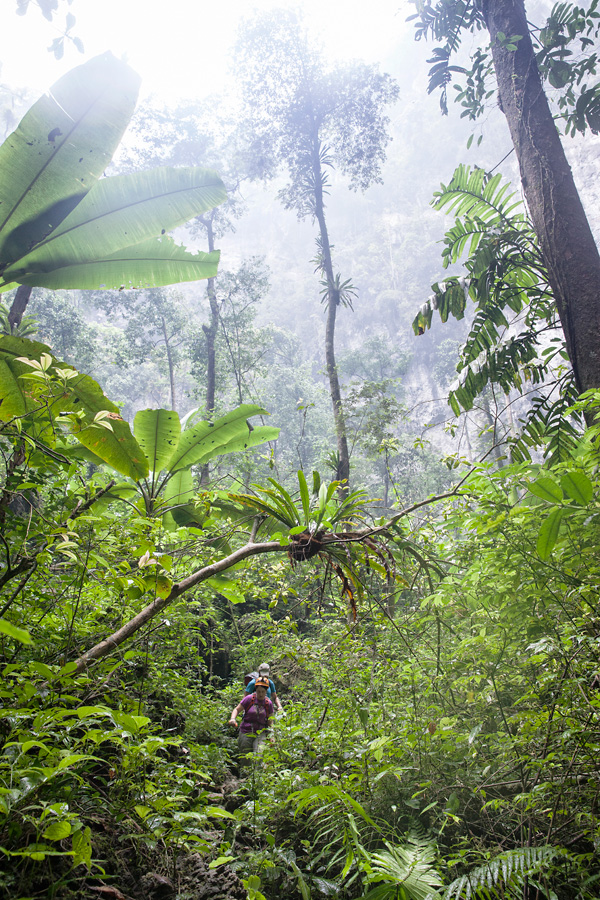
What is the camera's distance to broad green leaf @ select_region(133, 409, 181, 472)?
4.09 m

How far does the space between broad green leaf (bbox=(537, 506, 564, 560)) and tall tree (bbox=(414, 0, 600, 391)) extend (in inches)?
71.4

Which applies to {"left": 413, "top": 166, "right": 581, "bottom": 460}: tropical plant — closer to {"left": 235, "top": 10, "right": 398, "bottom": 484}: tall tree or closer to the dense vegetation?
the dense vegetation

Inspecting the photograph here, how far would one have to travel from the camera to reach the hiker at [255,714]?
4.25m

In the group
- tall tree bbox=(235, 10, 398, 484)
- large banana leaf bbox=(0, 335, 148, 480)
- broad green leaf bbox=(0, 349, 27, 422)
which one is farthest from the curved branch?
tall tree bbox=(235, 10, 398, 484)

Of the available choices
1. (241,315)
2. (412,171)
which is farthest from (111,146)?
(412,171)

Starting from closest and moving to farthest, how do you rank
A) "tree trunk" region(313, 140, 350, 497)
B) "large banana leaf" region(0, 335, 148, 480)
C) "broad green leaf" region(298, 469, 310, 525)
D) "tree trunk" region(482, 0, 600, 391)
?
"large banana leaf" region(0, 335, 148, 480) < "broad green leaf" region(298, 469, 310, 525) < "tree trunk" region(482, 0, 600, 391) < "tree trunk" region(313, 140, 350, 497)

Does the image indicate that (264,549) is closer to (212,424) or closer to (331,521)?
(331,521)

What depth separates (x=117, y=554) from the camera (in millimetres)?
2688

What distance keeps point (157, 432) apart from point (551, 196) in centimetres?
365

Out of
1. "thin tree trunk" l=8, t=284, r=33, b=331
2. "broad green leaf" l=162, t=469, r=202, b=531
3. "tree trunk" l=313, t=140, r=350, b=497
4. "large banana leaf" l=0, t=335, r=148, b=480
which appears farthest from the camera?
"tree trunk" l=313, t=140, r=350, b=497

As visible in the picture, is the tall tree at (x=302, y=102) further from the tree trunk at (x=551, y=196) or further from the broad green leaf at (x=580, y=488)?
the broad green leaf at (x=580, y=488)

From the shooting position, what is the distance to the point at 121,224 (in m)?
2.91

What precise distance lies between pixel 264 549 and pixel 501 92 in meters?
4.19

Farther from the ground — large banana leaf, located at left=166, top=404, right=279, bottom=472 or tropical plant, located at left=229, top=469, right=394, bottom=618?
large banana leaf, located at left=166, top=404, right=279, bottom=472
